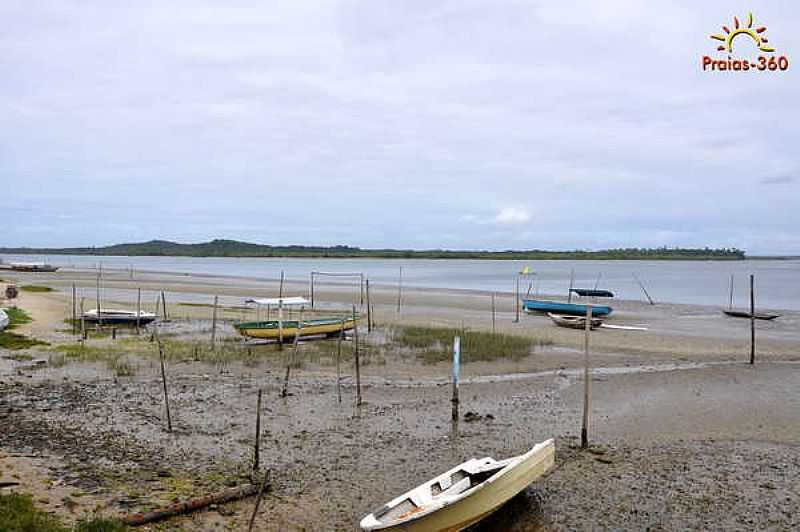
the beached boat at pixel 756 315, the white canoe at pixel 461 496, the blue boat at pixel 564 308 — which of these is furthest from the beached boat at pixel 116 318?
the beached boat at pixel 756 315

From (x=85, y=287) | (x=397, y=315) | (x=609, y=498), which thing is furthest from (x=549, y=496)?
(x=85, y=287)

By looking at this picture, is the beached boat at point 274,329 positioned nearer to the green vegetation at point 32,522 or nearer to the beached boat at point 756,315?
the green vegetation at point 32,522

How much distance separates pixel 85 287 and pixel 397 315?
1228 inches

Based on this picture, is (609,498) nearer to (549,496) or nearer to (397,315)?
(549,496)

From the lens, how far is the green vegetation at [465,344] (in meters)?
19.9

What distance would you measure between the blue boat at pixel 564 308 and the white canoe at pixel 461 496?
82.0ft

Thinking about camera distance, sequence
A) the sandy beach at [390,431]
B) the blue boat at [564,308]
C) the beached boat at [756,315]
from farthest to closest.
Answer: the blue boat at [564,308] < the beached boat at [756,315] < the sandy beach at [390,431]

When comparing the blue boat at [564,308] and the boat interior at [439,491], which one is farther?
the blue boat at [564,308]

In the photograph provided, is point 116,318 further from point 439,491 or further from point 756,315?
point 756,315

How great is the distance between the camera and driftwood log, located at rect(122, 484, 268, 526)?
285 inches

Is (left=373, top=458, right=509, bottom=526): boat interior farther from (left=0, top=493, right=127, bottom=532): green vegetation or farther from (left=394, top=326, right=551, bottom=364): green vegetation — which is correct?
(left=394, top=326, right=551, bottom=364): green vegetation

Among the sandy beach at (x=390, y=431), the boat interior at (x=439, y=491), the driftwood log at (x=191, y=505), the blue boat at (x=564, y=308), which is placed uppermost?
the blue boat at (x=564, y=308)

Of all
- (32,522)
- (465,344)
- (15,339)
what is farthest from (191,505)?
(15,339)

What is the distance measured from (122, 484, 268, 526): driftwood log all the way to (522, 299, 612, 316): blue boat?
26597mm
